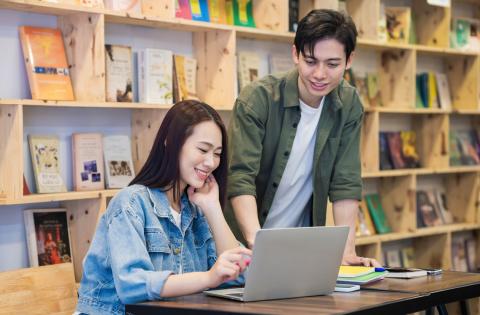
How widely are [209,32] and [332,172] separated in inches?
52.2

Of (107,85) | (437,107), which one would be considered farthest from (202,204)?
(437,107)

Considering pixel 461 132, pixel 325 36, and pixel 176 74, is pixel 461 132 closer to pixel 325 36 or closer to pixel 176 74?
pixel 176 74

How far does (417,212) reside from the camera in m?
5.48

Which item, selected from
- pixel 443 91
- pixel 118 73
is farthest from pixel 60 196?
pixel 443 91

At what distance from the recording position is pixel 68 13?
350 centimetres

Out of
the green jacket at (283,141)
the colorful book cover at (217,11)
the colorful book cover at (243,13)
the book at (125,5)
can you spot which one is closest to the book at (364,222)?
the colorful book cover at (243,13)

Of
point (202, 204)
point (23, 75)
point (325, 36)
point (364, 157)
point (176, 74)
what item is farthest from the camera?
point (364, 157)

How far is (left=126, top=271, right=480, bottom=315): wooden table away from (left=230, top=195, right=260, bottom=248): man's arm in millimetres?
533

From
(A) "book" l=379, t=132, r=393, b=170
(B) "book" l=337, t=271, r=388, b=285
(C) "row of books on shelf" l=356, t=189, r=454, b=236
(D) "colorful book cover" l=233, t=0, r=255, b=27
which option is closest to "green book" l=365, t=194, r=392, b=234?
(C) "row of books on shelf" l=356, t=189, r=454, b=236

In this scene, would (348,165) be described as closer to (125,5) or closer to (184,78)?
(184,78)

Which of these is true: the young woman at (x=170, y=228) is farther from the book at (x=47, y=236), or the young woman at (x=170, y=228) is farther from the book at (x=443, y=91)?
the book at (x=443, y=91)

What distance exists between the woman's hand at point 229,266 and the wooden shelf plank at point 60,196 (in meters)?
1.44

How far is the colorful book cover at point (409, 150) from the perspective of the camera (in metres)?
5.38

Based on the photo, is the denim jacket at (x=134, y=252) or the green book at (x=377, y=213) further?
the green book at (x=377, y=213)
